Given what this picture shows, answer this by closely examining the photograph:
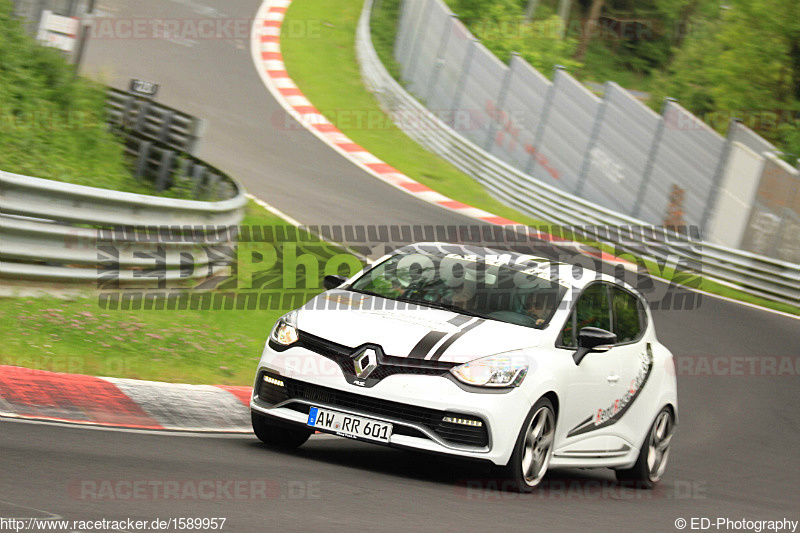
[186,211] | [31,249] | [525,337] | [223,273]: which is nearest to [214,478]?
[525,337]

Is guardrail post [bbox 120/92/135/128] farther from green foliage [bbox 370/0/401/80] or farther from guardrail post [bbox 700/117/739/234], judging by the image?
guardrail post [bbox 700/117/739/234]

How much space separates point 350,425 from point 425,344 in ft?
2.28

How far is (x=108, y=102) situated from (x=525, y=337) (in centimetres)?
1130

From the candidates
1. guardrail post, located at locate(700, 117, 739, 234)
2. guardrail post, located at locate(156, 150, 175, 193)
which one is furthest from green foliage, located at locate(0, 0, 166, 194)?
guardrail post, located at locate(700, 117, 739, 234)

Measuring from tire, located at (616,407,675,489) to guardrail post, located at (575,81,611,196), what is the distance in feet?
45.8

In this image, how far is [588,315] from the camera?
8141 mm

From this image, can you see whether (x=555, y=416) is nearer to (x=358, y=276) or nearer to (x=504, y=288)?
(x=504, y=288)

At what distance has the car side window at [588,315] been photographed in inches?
307

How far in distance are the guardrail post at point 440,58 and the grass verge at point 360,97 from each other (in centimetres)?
128

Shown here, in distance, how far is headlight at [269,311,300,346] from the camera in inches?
295

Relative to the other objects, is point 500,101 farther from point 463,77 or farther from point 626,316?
point 626,316

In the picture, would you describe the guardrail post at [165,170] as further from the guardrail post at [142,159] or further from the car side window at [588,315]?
the car side window at [588,315]

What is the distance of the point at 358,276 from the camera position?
27.8ft

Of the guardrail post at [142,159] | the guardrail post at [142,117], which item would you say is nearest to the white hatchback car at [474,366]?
the guardrail post at [142,159]
